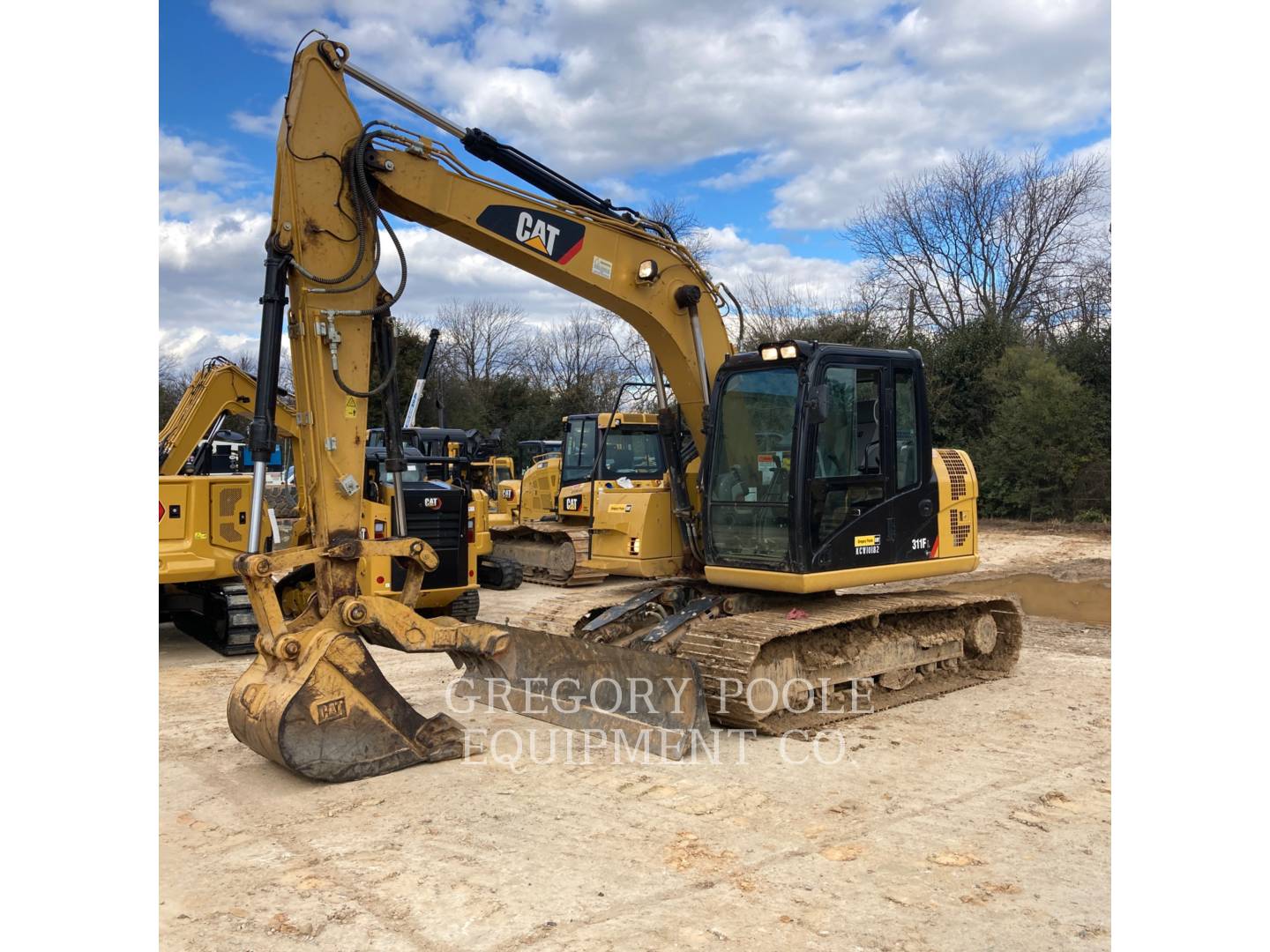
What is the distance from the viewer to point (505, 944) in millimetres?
3611

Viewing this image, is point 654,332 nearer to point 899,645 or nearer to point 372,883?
point 899,645

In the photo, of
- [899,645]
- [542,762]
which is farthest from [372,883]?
[899,645]

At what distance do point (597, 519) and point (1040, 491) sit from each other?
40.3 ft

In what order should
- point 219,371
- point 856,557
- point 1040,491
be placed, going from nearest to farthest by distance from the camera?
1. point 856,557
2. point 219,371
3. point 1040,491

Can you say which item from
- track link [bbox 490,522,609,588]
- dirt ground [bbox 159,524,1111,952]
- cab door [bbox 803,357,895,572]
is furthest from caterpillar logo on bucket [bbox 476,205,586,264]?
track link [bbox 490,522,609,588]

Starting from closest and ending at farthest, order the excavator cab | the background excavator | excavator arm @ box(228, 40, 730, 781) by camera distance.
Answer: excavator arm @ box(228, 40, 730, 781)
the excavator cab
the background excavator

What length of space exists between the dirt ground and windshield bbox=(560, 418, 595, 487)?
8.95 m

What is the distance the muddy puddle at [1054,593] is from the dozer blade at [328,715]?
7.23 meters

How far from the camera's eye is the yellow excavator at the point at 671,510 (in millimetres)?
5520

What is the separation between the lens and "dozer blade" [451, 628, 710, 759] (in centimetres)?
595

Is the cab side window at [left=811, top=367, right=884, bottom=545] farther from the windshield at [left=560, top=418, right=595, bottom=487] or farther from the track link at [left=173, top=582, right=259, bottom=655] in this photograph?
the windshield at [left=560, top=418, right=595, bottom=487]

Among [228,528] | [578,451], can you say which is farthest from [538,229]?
[578,451]

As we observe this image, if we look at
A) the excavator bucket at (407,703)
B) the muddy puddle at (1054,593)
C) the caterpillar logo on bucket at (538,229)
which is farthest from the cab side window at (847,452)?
the muddy puddle at (1054,593)

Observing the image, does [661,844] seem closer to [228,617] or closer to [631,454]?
[228,617]
